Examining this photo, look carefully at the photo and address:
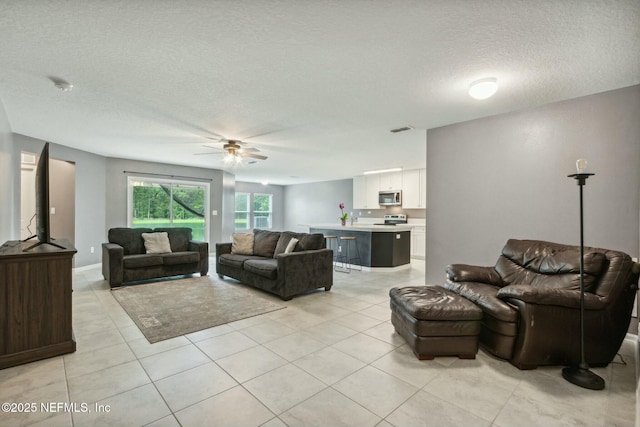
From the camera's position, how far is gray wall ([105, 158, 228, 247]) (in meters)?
6.35

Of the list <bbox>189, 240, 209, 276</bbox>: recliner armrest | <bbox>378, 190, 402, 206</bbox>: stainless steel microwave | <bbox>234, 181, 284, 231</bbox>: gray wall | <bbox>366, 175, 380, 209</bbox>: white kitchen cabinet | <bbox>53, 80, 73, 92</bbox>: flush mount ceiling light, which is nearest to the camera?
<bbox>53, 80, 73, 92</bbox>: flush mount ceiling light

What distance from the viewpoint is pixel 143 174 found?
22.2 ft

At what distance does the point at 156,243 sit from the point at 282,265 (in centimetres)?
269

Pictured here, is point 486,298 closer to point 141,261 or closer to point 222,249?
point 222,249

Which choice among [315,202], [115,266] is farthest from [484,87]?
[315,202]

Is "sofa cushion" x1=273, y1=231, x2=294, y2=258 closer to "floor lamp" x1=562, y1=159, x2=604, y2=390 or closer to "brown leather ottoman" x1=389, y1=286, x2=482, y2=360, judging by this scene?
"brown leather ottoman" x1=389, y1=286, x2=482, y2=360

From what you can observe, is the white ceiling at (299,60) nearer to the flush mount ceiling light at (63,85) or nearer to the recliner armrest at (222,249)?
the flush mount ceiling light at (63,85)

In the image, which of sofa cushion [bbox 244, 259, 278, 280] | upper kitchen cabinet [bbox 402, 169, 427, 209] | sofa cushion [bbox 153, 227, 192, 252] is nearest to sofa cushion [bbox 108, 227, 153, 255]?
sofa cushion [bbox 153, 227, 192, 252]

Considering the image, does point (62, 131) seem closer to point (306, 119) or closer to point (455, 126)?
point (306, 119)

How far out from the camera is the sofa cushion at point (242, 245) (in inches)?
202

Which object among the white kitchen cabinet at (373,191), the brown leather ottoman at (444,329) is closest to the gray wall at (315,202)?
the white kitchen cabinet at (373,191)

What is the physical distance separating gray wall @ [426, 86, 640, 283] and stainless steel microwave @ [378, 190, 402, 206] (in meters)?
3.80

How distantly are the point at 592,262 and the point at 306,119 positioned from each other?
3.24 metres

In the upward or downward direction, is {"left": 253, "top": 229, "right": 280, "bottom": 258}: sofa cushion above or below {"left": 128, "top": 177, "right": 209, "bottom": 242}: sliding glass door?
below
